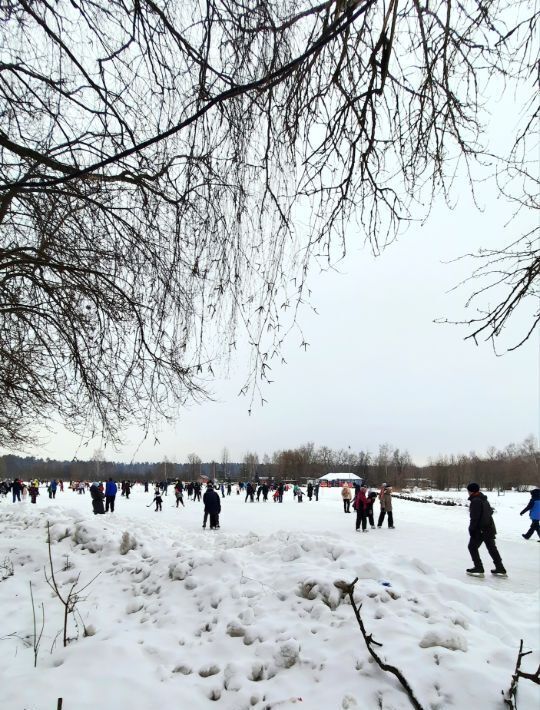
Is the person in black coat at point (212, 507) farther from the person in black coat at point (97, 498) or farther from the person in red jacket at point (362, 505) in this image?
the person in black coat at point (97, 498)

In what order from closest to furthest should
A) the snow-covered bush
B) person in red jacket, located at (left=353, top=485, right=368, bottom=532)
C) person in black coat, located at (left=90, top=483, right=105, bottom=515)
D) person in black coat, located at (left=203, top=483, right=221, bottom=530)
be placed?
1. the snow-covered bush
2. person in red jacket, located at (left=353, top=485, right=368, bottom=532)
3. person in black coat, located at (left=203, top=483, right=221, bottom=530)
4. person in black coat, located at (left=90, top=483, right=105, bottom=515)

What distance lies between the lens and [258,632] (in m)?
4.36

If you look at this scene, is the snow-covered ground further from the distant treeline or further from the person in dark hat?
the distant treeline

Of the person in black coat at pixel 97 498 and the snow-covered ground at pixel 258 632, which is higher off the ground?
the snow-covered ground at pixel 258 632

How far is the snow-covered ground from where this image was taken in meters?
3.37

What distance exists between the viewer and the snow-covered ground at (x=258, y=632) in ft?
11.0

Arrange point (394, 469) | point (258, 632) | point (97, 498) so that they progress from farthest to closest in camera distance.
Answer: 1. point (394, 469)
2. point (97, 498)
3. point (258, 632)

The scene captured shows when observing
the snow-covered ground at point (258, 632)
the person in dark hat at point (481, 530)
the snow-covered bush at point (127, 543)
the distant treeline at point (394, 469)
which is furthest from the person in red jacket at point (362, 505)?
the distant treeline at point (394, 469)

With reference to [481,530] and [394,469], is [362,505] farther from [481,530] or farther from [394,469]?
[394,469]

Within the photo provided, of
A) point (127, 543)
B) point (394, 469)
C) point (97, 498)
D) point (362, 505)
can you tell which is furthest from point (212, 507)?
point (394, 469)

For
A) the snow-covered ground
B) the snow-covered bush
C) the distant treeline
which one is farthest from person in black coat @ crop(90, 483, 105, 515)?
the distant treeline

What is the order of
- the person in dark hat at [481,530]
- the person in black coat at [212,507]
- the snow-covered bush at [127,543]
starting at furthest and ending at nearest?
1. the person in black coat at [212,507]
2. the person in dark hat at [481,530]
3. the snow-covered bush at [127,543]

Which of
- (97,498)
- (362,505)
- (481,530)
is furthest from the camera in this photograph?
(97,498)

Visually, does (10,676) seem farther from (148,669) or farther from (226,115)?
(226,115)
